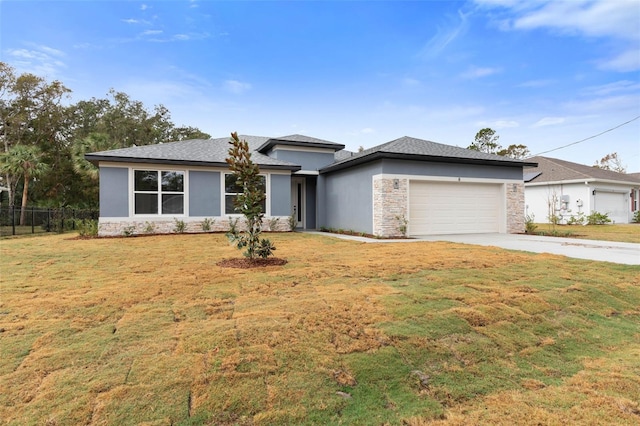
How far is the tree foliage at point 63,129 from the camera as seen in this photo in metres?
23.3

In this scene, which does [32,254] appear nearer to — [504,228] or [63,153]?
[504,228]

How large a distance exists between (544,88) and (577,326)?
20.0m

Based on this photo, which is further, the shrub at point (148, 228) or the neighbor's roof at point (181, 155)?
the shrub at point (148, 228)

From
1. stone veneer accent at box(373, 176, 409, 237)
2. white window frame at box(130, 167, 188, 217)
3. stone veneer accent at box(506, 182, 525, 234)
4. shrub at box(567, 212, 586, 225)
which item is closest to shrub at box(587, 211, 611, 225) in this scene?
shrub at box(567, 212, 586, 225)

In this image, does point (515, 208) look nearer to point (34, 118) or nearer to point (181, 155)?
point (181, 155)

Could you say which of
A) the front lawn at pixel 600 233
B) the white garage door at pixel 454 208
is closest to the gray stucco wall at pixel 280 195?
the white garage door at pixel 454 208

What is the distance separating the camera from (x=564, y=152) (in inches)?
1094

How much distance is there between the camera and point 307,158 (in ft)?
54.9

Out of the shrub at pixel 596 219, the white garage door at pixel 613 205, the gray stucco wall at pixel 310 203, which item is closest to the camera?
the gray stucco wall at pixel 310 203

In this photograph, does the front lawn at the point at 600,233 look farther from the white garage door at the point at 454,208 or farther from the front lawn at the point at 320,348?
the front lawn at the point at 320,348

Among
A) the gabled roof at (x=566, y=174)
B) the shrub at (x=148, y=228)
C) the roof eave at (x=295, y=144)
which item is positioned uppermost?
the roof eave at (x=295, y=144)

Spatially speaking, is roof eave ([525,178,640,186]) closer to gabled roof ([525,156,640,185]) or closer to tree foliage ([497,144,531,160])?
gabled roof ([525,156,640,185])

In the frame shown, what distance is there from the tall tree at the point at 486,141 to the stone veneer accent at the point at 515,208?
72.2 ft

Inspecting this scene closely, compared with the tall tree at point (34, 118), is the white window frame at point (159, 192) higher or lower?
lower
